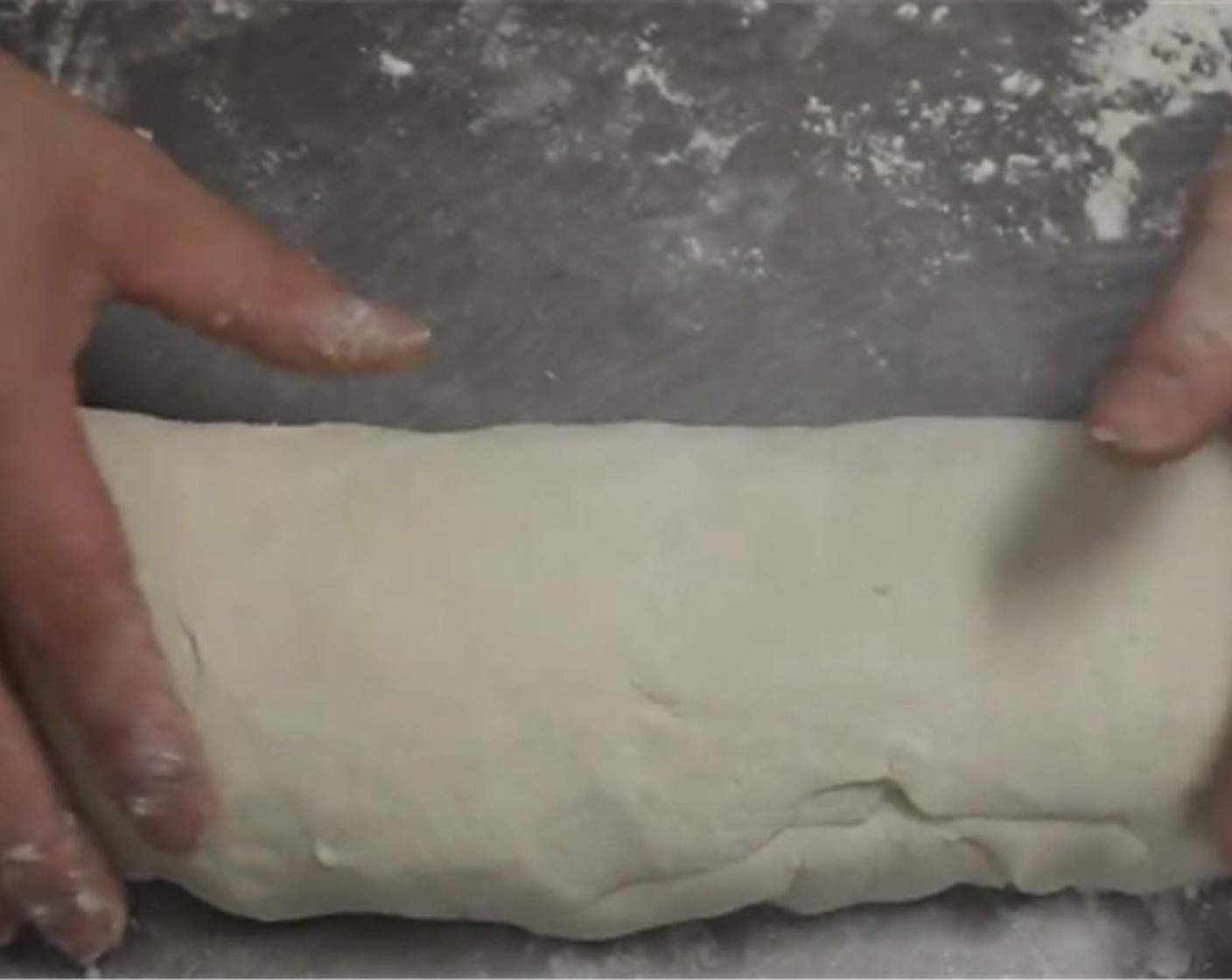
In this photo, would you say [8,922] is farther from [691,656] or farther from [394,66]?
[394,66]

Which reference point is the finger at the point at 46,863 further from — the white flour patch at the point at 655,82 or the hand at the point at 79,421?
the white flour patch at the point at 655,82

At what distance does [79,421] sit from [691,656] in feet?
1.30

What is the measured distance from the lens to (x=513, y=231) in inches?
57.2

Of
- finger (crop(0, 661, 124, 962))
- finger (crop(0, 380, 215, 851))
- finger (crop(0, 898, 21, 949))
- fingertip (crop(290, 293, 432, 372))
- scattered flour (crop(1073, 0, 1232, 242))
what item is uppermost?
scattered flour (crop(1073, 0, 1232, 242))

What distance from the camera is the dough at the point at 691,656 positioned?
3.47 feet

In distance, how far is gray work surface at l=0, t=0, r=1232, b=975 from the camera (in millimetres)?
1393

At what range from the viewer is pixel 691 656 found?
1060 millimetres

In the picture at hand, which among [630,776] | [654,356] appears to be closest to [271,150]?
[654,356]

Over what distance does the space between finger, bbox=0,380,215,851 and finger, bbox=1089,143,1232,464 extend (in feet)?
1.82

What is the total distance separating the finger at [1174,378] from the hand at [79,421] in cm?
43

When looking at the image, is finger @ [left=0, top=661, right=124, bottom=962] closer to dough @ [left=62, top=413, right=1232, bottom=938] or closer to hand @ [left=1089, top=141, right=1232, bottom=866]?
dough @ [left=62, top=413, right=1232, bottom=938]

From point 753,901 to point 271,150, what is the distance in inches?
29.2

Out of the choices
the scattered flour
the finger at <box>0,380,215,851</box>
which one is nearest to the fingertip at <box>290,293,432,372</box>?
the finger at <box>0,380,215,851</box>

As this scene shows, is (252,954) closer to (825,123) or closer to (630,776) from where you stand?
(630,776)
